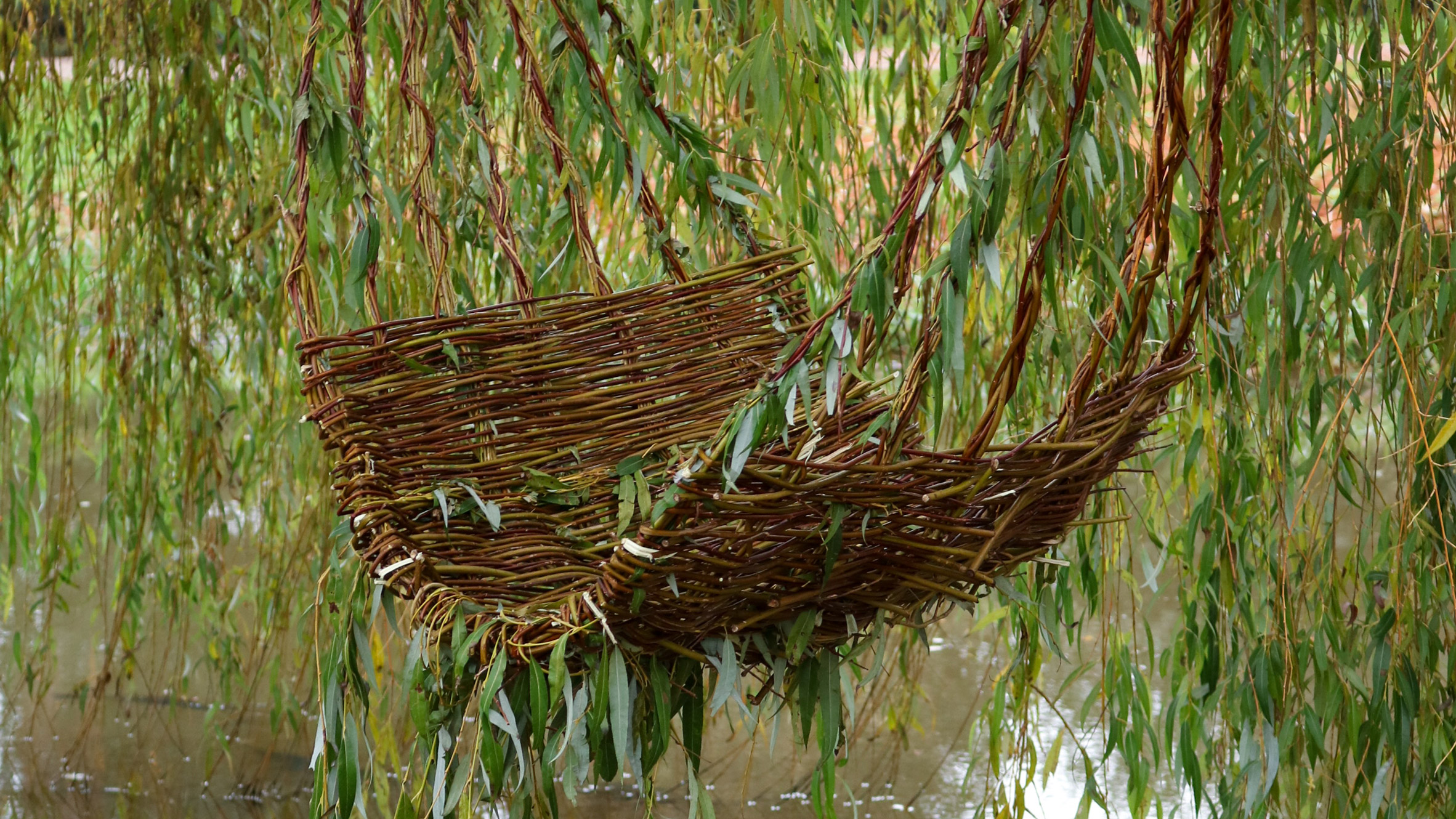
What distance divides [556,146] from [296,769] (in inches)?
56.8

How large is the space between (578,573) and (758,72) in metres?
0.57

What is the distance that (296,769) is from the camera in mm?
2287

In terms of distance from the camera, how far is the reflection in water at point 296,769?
2.17 m

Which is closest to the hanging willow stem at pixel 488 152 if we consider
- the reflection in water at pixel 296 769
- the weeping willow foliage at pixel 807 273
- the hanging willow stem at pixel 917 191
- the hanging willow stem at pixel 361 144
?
the weeping willow foliage at pixel 807 273

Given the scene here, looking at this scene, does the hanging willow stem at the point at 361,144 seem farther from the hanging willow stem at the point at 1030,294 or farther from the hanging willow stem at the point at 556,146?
the hanging willow stem at the point at 1030,294

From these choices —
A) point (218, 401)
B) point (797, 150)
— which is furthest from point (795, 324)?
point (218, 401)

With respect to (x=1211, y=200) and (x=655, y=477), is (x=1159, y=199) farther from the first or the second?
(x=655, y=477)

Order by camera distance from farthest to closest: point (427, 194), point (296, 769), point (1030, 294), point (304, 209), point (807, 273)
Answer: point (296, 769) < point (807, 273) < point (427, 194) < point (304, 209) < point (1030, 294)

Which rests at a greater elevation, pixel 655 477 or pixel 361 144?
pixel 361 144

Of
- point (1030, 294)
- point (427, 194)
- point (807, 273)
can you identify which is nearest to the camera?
point (1030, 294)

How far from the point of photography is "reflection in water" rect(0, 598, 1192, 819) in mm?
2166

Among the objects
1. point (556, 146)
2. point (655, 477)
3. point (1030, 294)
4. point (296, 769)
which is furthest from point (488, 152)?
point (296, 769)

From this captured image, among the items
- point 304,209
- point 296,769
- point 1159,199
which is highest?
point 304,209

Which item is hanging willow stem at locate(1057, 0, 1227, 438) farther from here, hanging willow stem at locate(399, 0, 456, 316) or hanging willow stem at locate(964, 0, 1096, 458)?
hanging willow stem at locate(399, 0, 456, 316)
